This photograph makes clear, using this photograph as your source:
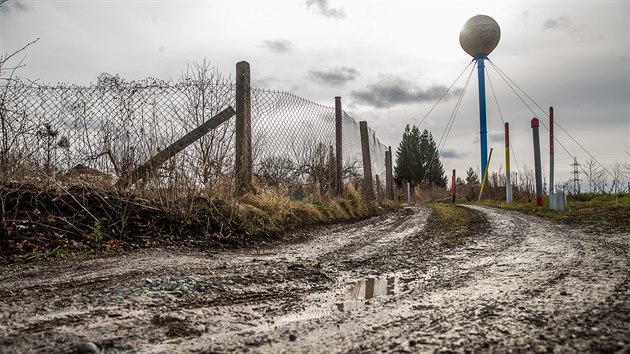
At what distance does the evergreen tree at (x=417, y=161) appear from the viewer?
136 feet

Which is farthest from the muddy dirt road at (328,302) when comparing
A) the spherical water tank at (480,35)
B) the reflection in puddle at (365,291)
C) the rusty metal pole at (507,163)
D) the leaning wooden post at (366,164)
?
the spherical water tank at (480,35)

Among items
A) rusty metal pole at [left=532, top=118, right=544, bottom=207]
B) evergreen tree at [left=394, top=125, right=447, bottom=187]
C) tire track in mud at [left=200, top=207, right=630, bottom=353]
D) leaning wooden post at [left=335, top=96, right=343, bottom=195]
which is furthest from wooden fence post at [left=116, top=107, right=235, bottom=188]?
evergreen tree at [left=394, top=125, right=447, bottom=187]

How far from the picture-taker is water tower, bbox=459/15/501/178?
20.2 meters

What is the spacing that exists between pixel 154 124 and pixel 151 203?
1264 millimetres

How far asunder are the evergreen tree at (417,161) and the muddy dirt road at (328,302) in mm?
37749

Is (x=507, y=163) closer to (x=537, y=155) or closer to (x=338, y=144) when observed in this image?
(x=537, y=155)

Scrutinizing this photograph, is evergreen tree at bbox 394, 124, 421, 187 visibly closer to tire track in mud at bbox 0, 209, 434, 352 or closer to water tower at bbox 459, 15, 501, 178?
water tower at bbox 459, 15, 501, 178

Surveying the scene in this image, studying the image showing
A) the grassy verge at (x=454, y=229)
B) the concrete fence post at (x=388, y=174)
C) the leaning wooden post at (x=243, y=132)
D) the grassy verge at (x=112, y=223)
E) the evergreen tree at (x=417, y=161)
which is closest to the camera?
the grassy verge at (x=112, y=223)

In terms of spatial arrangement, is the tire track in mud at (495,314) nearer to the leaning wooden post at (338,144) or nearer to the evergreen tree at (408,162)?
the leaning wooden post at (338,144)

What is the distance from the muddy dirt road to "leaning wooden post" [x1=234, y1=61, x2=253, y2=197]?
7.66ft

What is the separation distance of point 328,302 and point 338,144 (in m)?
6.94

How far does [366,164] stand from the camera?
36.6ft

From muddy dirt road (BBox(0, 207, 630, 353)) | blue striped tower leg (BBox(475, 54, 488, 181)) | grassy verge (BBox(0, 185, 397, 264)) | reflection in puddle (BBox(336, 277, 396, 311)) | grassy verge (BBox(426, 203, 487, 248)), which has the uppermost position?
blue striped tower leg (BBox(475, 54, 488, 181))

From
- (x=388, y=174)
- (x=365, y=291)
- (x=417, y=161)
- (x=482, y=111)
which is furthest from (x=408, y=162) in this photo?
(x=365, y=291)
